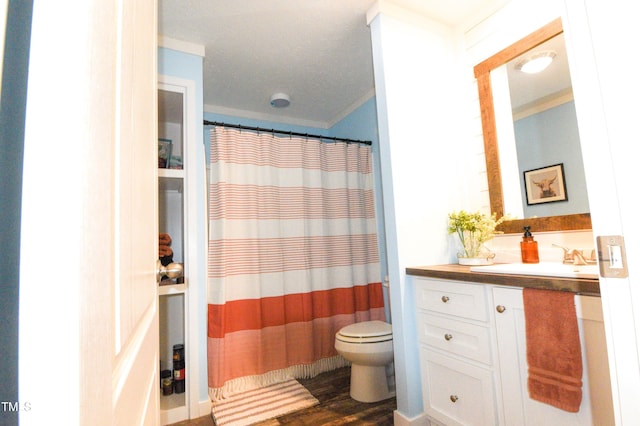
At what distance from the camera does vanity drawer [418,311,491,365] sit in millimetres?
1354

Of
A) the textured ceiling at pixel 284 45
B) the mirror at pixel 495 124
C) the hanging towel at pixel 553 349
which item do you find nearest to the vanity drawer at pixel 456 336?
the hanging towel at pixel 553 349

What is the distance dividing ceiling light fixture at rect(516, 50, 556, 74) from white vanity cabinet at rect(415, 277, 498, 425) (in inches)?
52.4

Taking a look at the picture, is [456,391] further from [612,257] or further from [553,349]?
[612,257]

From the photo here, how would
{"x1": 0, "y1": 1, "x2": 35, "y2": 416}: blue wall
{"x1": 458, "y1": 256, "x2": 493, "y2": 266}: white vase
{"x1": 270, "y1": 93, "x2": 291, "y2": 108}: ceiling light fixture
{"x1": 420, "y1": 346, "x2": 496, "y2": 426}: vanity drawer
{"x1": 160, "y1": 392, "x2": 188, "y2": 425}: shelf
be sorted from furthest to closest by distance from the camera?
{"x1": 270, "y1": 93, "x2": 291, "y2": 108}: ceiling light fixture → {"x1": 160, "y1": 392, "x2": 188, "y2": 425}: shelf → {"x1": 458, "y1": 256, "x2": 493, "y2": 266}: white vase → {"x1": 420, "y1": 346, "x2": 496, "y2": 426}: vanity drawer → {"x1": 0, "y1": 1, "x2": 35, "y2": 416}: blue wall

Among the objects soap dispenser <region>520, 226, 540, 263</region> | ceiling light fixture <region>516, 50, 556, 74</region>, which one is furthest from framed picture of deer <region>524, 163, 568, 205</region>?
ceiling light fixture <region>516, 50, 556, 74</region>

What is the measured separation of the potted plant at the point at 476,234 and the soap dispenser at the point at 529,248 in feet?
0.50

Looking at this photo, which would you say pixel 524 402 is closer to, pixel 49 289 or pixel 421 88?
pixel 49 289

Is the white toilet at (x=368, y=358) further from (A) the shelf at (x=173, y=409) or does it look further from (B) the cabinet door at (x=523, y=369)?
(A) the shelf at (x=173, y=409)

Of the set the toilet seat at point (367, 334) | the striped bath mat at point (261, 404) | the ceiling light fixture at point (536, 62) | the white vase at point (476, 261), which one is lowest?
the striped bath mat at point (261, 404)

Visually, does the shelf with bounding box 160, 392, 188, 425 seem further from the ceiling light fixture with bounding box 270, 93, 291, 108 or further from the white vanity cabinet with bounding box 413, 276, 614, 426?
the ceiling light fixture with bounding box 270, 93, 291, 108

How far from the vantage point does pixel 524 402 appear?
1199 millimetres

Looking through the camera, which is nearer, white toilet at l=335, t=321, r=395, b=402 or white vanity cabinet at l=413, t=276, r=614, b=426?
white vanity cabinet at l=413, t=276, r=614, b=426

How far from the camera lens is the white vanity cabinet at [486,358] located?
1029 mm

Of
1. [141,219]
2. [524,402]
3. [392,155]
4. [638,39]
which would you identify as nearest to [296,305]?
[392,155]
